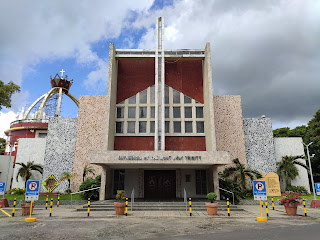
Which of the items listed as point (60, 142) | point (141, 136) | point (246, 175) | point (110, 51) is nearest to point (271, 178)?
point (246, 175)

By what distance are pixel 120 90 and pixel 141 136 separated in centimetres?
573

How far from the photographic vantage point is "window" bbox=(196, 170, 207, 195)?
969 inches

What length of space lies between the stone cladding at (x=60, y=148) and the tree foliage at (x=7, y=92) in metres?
5.76

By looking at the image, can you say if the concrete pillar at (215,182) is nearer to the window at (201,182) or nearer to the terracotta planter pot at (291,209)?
the window at (201,182)

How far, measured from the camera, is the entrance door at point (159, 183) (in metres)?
24.7

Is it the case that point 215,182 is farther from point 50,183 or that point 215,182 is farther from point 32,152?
point 32,152

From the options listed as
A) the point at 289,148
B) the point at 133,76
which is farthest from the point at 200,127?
the point at 289,148

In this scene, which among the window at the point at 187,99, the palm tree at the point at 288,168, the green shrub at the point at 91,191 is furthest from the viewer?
the palm tree at the point at 288,168

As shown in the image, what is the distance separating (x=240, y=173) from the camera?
982 inches

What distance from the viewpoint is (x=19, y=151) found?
30.0 m

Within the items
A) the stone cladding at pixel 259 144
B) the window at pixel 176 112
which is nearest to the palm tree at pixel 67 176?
the window at pixel 176 112

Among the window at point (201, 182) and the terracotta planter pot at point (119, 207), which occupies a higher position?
the window at point (201, 182)

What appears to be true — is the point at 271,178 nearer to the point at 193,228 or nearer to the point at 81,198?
the point at 193,228

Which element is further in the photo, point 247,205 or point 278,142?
point 278,142
